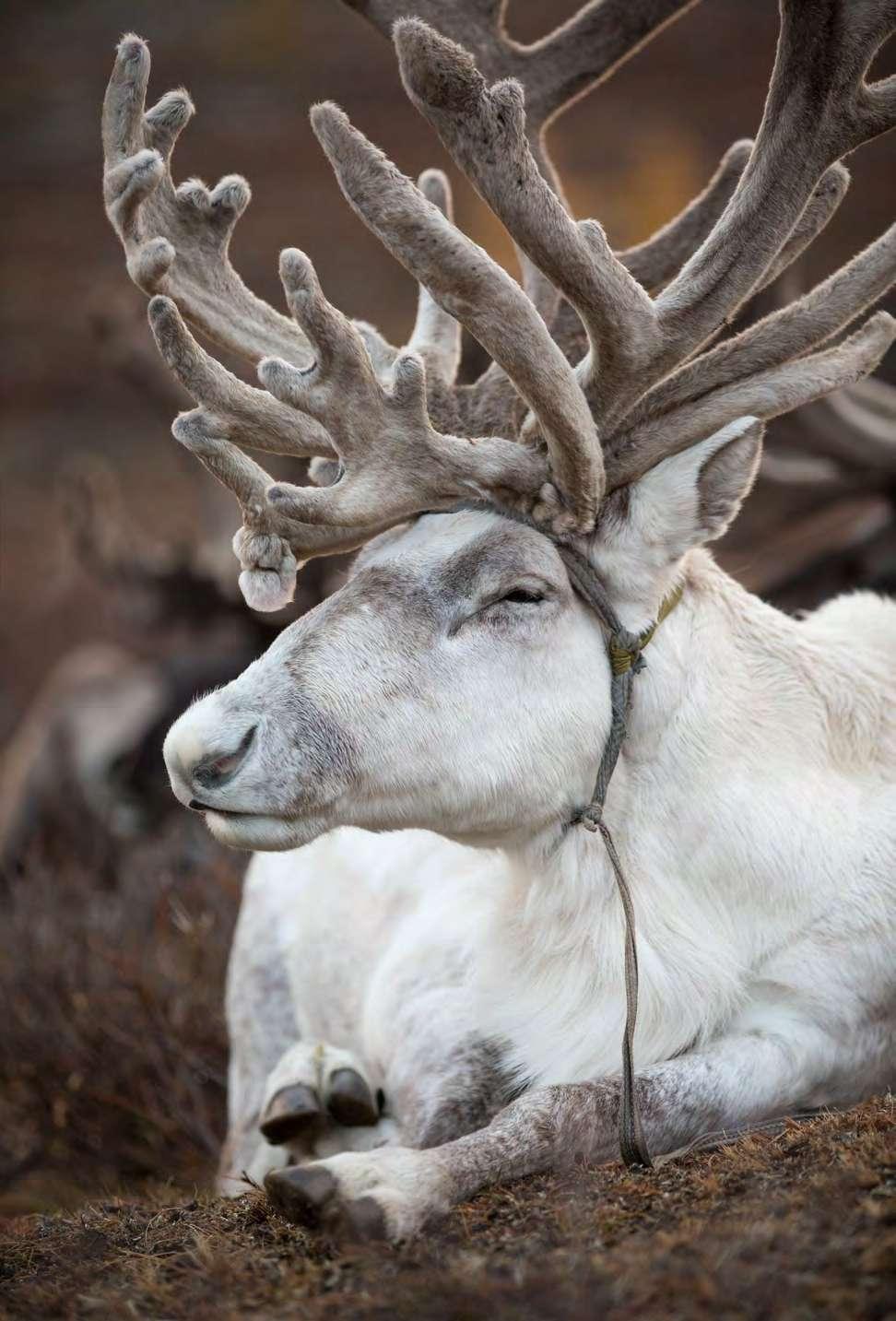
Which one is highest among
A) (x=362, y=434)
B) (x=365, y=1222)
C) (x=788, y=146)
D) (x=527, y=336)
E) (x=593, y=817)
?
(x=788, y=146)

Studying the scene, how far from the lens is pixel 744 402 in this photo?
2977mm

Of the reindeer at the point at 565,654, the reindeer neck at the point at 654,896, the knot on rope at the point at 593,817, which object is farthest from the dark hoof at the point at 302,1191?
the knot on rope at the point at 593,817

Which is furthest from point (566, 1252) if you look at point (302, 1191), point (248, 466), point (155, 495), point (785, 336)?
point (155, 495)

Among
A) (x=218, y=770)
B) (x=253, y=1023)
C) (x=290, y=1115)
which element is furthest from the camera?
(x=253, y=1023)

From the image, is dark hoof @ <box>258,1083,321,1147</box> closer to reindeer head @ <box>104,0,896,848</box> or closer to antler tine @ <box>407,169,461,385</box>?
reindeer head @ <box>104,0,896,848</box>

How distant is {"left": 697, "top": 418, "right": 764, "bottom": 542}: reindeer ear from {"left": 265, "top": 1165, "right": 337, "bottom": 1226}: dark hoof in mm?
1438

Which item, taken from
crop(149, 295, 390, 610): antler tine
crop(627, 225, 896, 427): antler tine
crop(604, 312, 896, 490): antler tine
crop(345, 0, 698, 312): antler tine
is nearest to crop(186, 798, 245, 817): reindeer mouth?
crop(149, 295, 390, 610): antler tine

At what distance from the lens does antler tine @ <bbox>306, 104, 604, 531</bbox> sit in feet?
8.91

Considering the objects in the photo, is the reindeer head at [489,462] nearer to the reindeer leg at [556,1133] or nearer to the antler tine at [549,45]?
the reindeer leg at [556,1133]

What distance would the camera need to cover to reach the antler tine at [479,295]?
272 cm

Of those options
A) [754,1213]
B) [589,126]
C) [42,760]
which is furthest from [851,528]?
[589,126]

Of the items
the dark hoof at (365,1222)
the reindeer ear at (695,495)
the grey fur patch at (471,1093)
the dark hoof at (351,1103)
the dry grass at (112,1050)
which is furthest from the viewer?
the dry grass at (112,1050)

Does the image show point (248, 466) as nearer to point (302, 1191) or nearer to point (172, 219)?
point (172, 219)

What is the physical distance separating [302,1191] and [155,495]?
520 inches
